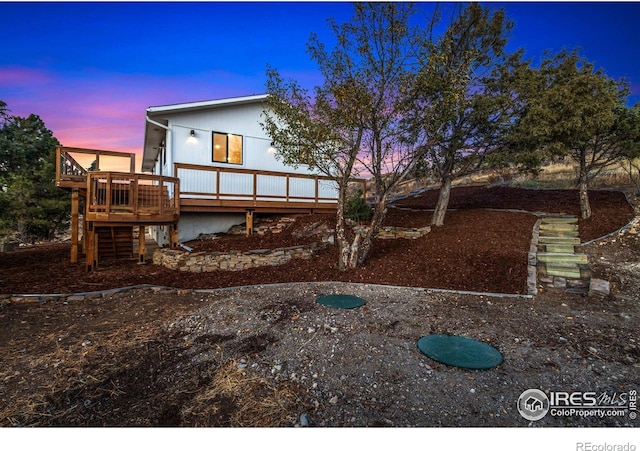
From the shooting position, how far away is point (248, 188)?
11.6 m

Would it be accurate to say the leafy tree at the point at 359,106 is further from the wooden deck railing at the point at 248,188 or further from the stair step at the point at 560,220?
the stair step at the point at 560,220

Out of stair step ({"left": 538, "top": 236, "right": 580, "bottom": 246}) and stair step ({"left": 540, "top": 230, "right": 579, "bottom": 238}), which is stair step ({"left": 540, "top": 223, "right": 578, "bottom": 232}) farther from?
stair step ({"left": 538, "top": 236, "right": 580, "bottom": 246})

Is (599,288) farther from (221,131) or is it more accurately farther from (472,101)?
(221,131)

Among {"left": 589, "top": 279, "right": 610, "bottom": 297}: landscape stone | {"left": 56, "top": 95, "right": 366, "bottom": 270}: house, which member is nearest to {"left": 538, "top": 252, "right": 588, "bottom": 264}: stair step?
{"left": 589, "top": 279, "right": 610, "bottom": 297}: landscape stone

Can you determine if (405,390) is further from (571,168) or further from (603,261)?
(571,168)

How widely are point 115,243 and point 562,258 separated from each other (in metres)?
13.8

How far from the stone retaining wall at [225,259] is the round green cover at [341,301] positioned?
9.47ft

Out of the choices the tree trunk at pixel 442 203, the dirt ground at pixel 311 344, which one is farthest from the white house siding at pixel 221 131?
the dirt ground at pixel 311 344

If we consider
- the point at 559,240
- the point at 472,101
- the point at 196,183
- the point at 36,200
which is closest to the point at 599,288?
the point at 559,240

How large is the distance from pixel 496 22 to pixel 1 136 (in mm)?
15372

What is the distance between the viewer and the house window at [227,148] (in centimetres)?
1152

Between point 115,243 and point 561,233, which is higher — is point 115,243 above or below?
below

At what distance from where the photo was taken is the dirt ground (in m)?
2.42
